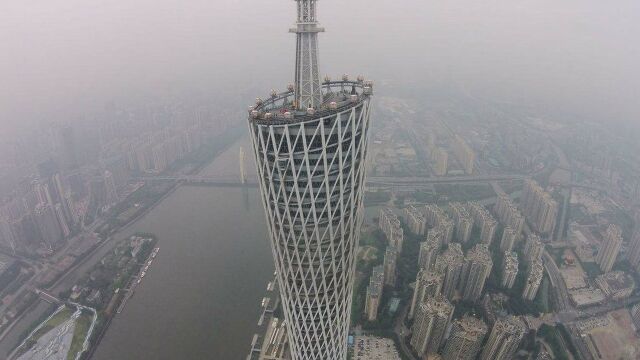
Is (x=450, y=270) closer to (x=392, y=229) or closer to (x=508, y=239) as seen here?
(x=392, y=229)

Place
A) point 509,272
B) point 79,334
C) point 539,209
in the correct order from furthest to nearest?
point 539,209
point 509,272
point 79,334

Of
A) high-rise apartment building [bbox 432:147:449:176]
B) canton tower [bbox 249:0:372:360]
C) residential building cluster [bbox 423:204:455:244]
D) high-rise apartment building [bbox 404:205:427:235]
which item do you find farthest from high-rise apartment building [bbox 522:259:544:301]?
high-rise apartment building [bbox 432:147:449:176]

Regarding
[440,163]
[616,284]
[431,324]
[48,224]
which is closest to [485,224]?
[616,284]

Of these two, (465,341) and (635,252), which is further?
(635,252)

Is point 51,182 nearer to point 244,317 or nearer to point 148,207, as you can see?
point 148,207

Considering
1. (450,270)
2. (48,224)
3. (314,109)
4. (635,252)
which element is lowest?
(635,252)

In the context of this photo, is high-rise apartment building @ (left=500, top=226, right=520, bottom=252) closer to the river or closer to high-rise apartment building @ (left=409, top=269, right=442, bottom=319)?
high-rise apartment building @ (left=409, top=269, right=442, bottom=319)

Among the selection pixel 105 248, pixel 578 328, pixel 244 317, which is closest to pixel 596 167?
pixel 578 328
